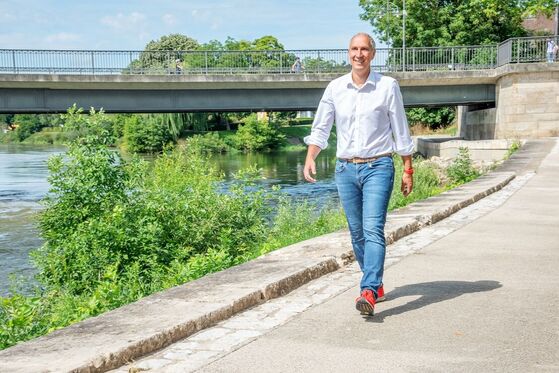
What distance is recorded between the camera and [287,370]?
3.68 metres

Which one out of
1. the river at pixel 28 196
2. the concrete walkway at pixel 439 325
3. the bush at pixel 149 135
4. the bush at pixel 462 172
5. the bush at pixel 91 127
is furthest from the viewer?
the bush at pixel 149 135

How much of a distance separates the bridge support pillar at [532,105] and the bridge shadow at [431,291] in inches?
1118

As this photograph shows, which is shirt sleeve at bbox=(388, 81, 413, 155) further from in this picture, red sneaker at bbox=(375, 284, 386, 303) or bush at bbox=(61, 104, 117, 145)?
bush at bbox=(61, 104, 117, 145)

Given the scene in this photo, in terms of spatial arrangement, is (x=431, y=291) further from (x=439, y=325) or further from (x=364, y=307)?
(x=364, y=307)

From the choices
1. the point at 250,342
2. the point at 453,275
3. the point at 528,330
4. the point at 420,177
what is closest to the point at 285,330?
the point at 250,342

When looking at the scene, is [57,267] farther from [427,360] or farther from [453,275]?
[427,360]

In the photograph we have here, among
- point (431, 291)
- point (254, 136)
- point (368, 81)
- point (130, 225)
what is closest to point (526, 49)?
point (130, 225)

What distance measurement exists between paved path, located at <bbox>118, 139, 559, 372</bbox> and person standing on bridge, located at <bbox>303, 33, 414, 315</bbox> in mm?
403

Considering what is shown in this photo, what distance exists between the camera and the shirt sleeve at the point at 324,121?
518cm

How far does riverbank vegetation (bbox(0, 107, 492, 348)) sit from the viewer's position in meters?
8.91

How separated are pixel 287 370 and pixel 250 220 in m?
8.16

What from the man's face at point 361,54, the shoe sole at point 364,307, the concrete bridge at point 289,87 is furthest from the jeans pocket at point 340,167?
the concrete bridge at point 289,87

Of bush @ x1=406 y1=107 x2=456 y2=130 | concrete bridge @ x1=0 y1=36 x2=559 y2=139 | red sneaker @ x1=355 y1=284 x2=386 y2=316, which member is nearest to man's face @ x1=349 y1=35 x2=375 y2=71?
red sneaker @ x1=355 y1=284 x2=386 y2=316

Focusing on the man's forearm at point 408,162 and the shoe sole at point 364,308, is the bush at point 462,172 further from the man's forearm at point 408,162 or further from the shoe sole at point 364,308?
the shoe sole at point 364,308
